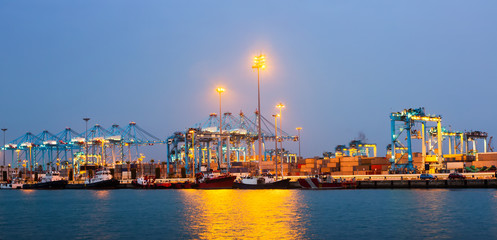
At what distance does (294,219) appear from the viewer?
131ft

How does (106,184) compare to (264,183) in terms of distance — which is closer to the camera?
(264,183)

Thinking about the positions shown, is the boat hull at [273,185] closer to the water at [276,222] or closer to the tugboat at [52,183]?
the water at [276,222]

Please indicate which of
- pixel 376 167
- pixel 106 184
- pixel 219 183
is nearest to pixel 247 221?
pixel 219 183

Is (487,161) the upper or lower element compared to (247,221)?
upper

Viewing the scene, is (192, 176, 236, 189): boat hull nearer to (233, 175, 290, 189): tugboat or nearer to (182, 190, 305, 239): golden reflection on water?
(233, 175, 290, 189): tugboat

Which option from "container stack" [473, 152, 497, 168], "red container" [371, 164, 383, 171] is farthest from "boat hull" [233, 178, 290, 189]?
"container stack" [473, 152, 497, 168]

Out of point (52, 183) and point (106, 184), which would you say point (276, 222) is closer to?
point (106, 184)

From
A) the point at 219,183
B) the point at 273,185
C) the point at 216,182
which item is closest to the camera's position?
the point at 273,185

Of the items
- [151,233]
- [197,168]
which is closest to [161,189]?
[197,168]

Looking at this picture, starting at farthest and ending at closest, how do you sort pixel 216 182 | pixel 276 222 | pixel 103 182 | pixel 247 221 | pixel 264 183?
1. pixel 103 182
2. pixel 216 182
3. pixel 264 183
4. pixel 247 221
5. pixel 276 222

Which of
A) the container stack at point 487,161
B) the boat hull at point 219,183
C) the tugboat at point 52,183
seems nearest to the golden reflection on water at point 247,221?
the boat hull at point 219,183

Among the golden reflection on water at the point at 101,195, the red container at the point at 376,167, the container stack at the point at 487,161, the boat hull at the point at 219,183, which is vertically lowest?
the golden reflection on water at the point at 101,195

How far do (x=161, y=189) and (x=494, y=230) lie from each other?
80.8 metres

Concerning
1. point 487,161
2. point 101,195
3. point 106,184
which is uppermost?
point 487,161
